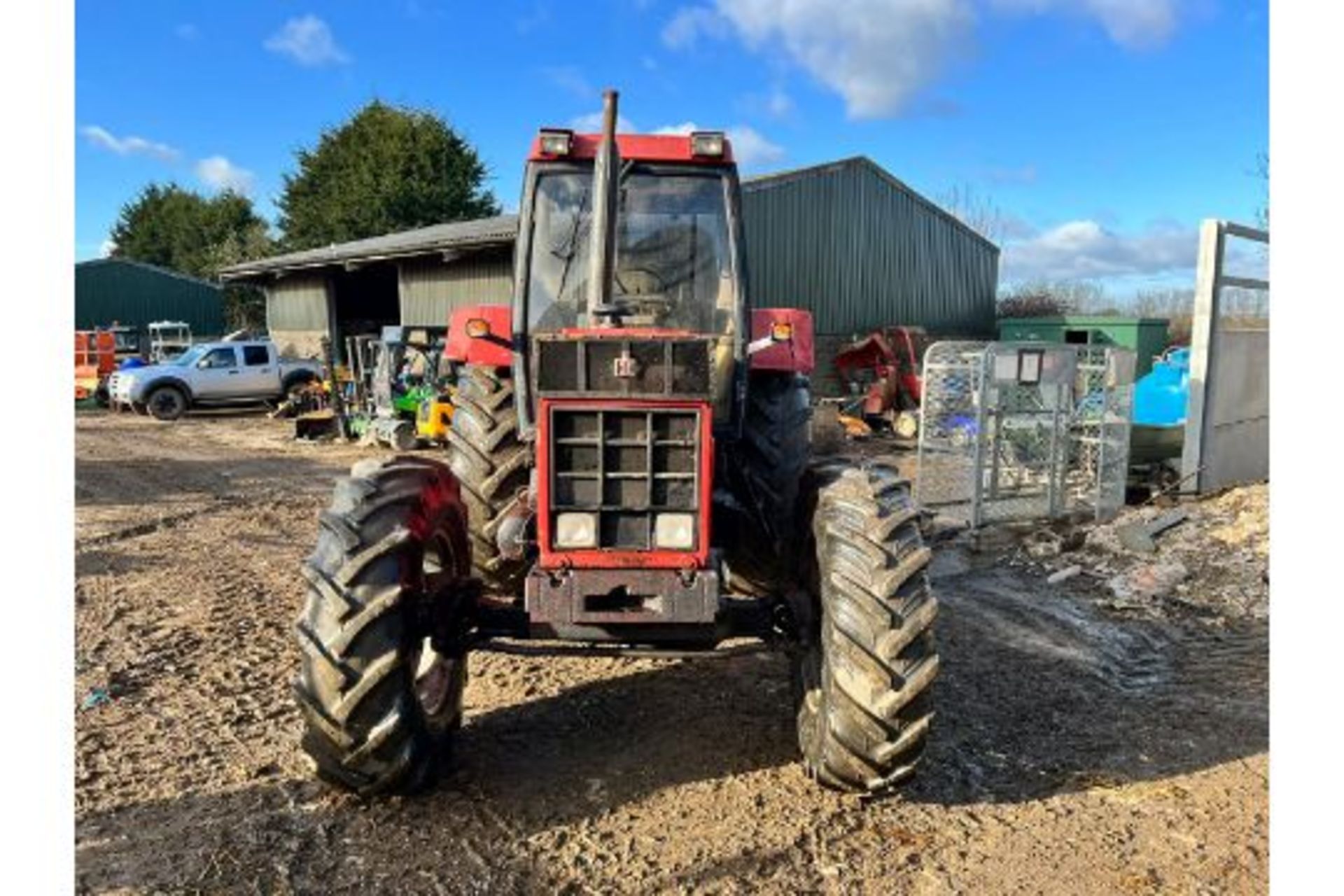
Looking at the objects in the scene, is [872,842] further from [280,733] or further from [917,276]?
[917,276]

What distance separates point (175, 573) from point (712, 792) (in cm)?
515

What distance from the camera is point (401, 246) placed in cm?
2152

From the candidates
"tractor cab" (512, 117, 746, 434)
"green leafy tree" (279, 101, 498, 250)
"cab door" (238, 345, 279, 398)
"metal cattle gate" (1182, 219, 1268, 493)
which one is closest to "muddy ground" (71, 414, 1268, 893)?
"tractor cab" (512, 117, 746, 434)

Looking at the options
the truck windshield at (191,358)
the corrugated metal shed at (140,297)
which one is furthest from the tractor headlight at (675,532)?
the corrugated metal shed at (140,297)

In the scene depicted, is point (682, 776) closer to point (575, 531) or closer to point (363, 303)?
point (575, 531)

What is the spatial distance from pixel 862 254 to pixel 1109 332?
524 centimetres

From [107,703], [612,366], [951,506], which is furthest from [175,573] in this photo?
[951,506]

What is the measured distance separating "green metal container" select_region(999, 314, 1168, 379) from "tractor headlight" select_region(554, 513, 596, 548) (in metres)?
17.3

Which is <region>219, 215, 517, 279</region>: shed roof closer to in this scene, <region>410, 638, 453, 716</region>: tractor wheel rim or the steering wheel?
the steering wheel

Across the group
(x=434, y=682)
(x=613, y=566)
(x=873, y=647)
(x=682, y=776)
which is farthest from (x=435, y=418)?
(x=873, y=647)

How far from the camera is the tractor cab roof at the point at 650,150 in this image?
4.89 meters

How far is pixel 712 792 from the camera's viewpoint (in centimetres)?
399

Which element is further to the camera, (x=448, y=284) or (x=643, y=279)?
(x=448, y=284)

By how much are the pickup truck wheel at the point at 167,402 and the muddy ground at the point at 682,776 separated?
15565 mm
